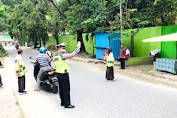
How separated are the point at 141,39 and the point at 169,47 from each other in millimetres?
3025

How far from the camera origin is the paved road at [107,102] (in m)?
5.96

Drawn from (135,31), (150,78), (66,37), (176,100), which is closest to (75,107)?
(176,100)

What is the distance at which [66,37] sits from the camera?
32.4 meters

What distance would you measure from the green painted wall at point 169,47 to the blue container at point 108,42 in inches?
136

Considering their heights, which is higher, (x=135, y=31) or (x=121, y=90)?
(x=135, y=31)

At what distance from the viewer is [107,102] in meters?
7.00

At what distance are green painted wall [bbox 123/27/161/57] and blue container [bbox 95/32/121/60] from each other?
2.50ft

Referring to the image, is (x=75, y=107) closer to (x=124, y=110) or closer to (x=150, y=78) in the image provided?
(x=124, y=110)

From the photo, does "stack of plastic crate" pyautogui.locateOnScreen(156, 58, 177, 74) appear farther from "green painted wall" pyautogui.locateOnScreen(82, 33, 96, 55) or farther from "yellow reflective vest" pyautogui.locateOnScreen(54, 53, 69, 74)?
"green painted wall" pyautogui.locateOnScreen(82, 33, 96, 55)

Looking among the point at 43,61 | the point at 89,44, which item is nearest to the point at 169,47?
the point at 43,61

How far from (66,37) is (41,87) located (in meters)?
23.7

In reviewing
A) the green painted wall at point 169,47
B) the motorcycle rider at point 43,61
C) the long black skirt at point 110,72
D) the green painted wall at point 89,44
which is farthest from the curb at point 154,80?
the green painted wall at point 89,44

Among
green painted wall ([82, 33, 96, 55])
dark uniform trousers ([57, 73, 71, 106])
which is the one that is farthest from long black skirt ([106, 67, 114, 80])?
green painted wall ([82, 33, 96, 55])

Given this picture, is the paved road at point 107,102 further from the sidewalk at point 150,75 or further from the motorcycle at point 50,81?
the sidewalk at point 150,75
